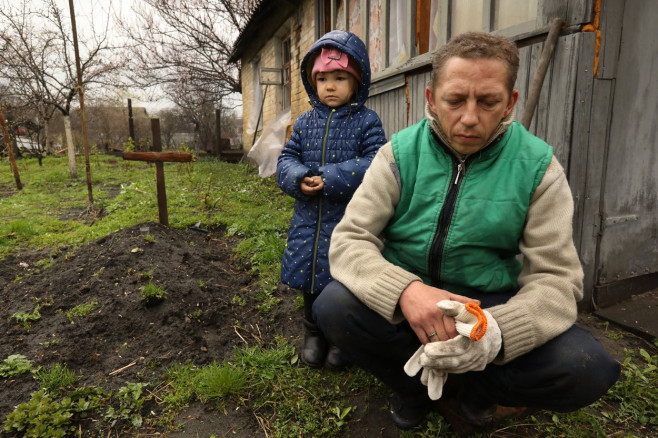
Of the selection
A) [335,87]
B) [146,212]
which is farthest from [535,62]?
[146,212]

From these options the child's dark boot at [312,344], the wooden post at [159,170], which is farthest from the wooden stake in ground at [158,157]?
the child's dark boot at [312,344]

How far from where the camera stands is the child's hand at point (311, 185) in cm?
209

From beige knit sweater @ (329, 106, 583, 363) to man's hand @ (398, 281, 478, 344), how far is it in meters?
0.04

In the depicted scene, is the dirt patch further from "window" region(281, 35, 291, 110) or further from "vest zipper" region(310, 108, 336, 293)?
"window" region(281, 35, 291, 110)

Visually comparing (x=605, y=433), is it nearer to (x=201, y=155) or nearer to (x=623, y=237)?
(x=623, y=237)

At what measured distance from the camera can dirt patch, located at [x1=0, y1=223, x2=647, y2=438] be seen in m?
1.91

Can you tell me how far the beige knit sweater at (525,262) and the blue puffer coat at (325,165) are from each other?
0.50m

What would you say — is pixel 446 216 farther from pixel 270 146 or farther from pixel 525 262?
pixel 270 146

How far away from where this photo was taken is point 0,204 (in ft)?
22.0

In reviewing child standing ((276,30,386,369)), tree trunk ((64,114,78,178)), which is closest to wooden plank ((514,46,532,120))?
child standing ((276,30,386,369))

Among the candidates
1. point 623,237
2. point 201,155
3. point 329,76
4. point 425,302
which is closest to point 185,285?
point 329,76

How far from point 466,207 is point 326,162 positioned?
3.11ft

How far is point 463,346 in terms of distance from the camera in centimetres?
117

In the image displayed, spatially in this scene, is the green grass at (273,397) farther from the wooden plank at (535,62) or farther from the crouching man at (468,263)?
the wooden plank at (535,62)
